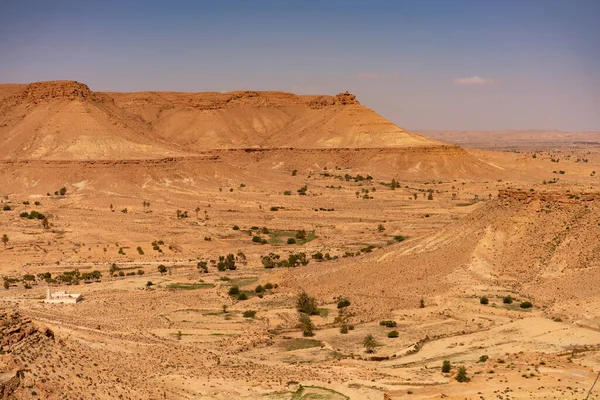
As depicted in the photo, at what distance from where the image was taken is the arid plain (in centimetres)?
2817

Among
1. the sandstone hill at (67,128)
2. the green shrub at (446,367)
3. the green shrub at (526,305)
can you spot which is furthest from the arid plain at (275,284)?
the green shrub at (446,367)

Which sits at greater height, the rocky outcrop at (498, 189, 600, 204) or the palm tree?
the rocky outcrop at (498, 189, 600, 204)

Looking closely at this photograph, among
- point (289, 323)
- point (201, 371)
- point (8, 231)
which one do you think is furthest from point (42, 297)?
point (8, 231)

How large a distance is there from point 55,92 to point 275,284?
81.8 meters

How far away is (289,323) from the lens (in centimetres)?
4003

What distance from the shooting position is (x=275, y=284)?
4856 centimetres

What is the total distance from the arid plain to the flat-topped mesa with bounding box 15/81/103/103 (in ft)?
35.1

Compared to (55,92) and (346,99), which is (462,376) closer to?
(55,92)

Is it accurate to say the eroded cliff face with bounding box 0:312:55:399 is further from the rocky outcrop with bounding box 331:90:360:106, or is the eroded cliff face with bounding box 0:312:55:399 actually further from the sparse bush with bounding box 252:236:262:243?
the rocky outcrop with bounding box 331:90:360:106

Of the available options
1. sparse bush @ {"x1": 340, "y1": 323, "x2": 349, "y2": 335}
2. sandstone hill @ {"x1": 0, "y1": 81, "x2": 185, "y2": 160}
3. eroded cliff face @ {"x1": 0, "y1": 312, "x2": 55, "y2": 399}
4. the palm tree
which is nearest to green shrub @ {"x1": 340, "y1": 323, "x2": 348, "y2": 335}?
sparse bush @ {"x1": 340, "y1": 323, "x2": 349, "y2": 335}

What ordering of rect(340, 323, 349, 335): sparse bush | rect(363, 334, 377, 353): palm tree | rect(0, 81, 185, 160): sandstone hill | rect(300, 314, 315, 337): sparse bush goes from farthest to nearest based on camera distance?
rect(0, 81, 185, 160): sandstone hill < rect(340, 323, 349, 335): sparse bush < rect(300, 314, 315, 337): sparse bush < rect(363, 334, 377, 353): palm tree

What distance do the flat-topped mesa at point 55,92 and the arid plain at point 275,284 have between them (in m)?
10.7

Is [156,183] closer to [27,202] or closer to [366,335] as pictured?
[27,202]

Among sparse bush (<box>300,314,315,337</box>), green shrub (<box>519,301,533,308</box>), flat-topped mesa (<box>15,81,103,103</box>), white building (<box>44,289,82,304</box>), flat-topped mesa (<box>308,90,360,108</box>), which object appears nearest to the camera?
sparse bush (<box>300,314,315,337</box>)
